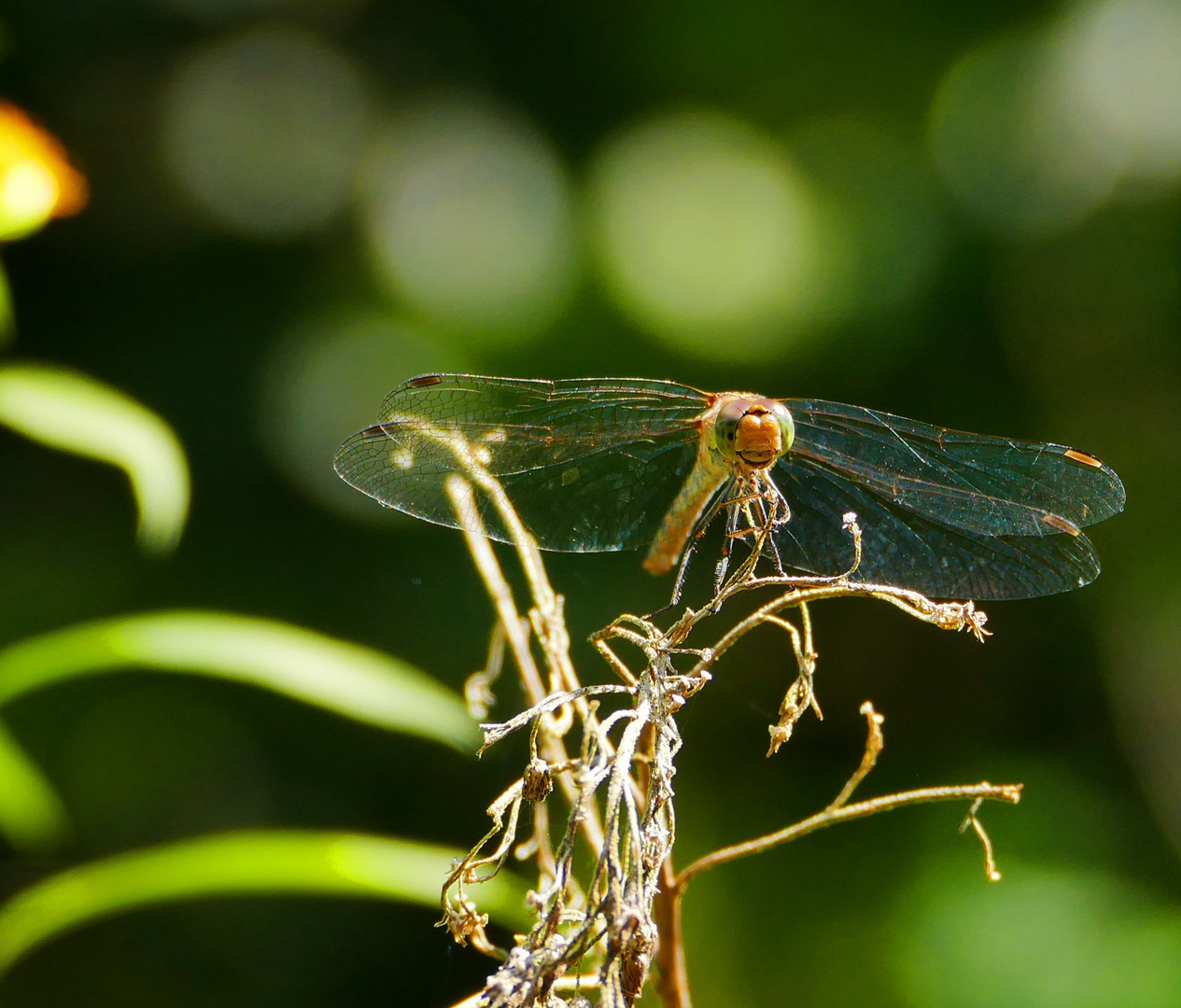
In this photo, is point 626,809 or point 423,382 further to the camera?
point 423,382

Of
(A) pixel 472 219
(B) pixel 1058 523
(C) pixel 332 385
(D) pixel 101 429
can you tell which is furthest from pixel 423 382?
(A) pixel 472 219

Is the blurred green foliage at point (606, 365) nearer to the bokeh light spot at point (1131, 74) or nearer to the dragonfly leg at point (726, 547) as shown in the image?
the bokeh light spot at point (1131, 74)

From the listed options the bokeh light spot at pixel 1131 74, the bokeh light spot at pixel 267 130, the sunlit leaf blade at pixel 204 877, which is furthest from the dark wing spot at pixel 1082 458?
the bokeh light spot at pixel 267 130

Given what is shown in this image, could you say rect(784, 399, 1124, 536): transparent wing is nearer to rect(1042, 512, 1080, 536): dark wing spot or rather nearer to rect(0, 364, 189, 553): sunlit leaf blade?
rect(1042, 512, 1080, 536): dark wing spot

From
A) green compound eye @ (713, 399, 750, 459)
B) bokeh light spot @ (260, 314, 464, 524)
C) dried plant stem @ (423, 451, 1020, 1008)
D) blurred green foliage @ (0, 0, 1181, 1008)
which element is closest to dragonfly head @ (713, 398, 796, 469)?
green compound eye @ (713, 399, 750, 459)

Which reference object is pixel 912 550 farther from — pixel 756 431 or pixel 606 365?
pixel 606 365

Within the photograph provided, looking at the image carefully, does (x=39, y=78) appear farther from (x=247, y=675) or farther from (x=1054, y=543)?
(x=1054, y=543)
